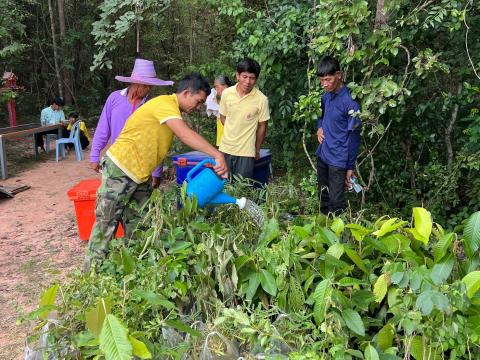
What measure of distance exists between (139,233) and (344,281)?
102 cm

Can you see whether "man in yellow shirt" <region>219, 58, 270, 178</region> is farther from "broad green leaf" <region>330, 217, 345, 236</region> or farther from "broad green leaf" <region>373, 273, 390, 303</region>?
"broad green leaf" <region>373, 273, 390, 303</region>

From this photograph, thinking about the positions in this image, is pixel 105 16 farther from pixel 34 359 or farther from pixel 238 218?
pixel 34 359

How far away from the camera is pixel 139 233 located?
2172 millimetres

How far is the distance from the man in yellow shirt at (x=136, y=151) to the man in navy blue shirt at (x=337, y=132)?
92 cm

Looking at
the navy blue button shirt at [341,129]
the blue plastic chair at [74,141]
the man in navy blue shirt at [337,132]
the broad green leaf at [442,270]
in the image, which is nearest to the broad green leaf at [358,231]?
the broad green leaf at [442,270]

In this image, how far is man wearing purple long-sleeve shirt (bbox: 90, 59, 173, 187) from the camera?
3.13 metres

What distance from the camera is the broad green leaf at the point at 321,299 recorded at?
1.52 meters

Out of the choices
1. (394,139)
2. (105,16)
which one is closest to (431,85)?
(394,139)

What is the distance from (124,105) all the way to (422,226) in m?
2.18

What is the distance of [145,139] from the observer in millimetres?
2551

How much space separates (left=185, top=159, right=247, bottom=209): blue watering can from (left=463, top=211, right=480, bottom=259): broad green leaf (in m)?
1.01

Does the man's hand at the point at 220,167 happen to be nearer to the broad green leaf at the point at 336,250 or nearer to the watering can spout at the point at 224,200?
the watering can spout at the point at 224,200

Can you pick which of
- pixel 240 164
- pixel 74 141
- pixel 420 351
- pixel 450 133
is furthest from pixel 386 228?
pixel 74 141

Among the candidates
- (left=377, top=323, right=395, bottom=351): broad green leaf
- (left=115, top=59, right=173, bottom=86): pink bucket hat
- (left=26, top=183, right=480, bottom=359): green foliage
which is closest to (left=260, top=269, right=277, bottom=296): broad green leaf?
(left=26, top=183, right=480, bottom=359): green foliage
